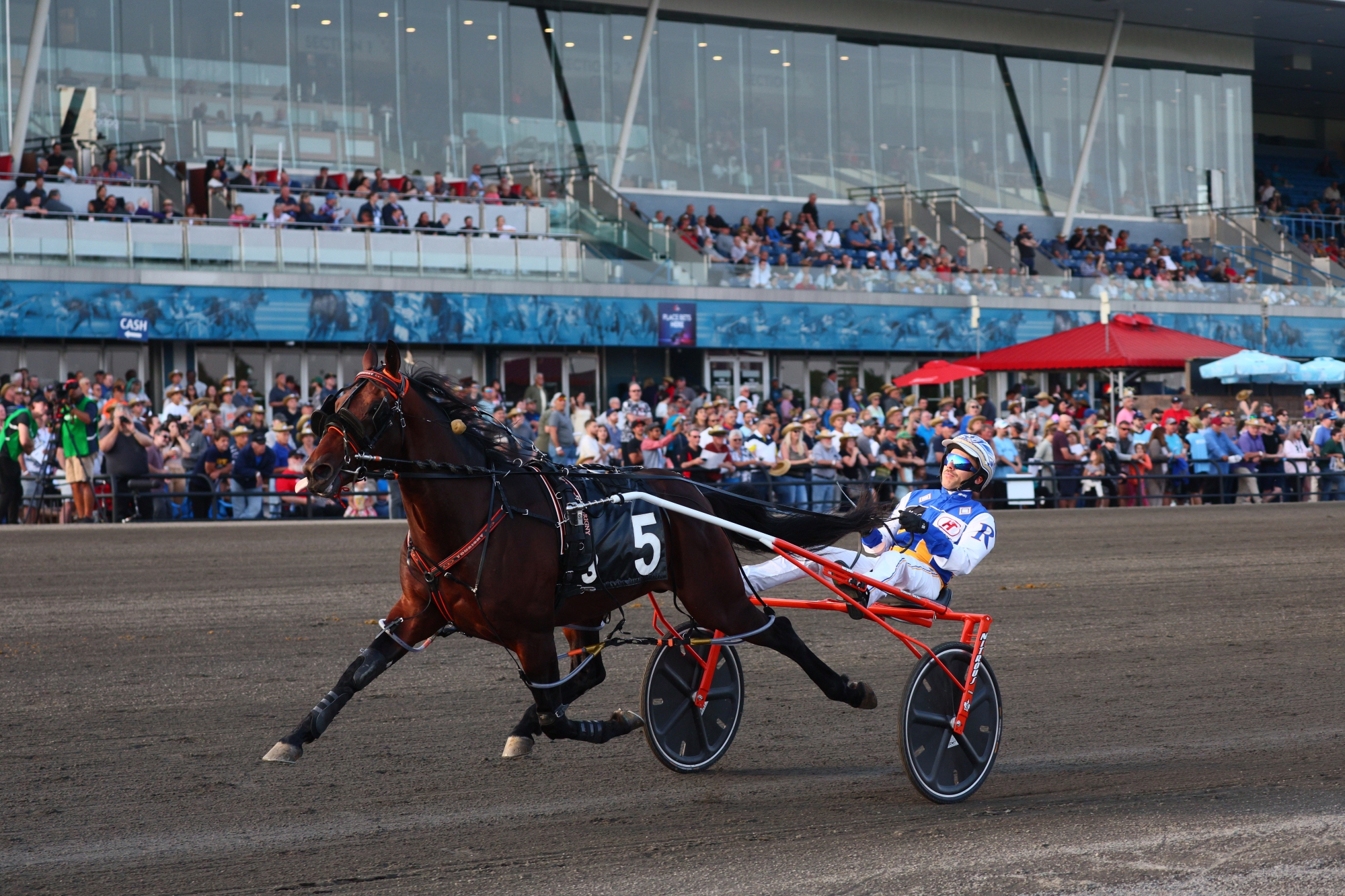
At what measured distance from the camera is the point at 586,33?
32188 mm

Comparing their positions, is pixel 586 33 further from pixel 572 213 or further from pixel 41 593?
pixel 41 593

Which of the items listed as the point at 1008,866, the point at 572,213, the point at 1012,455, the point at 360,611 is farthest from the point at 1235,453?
the point at 1008,866

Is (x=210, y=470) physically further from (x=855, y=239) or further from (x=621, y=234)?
(x=855, y=239)

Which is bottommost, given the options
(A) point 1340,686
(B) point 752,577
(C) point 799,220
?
(A) point 1340,686

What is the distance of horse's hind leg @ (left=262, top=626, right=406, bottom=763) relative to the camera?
4922 mm

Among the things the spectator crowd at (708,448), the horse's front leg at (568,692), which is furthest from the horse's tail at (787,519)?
the spectator crowd at (708,448)

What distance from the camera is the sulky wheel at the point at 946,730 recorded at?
5059mm

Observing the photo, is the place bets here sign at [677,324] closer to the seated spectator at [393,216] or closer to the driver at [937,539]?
the seated spectator at [393,216]

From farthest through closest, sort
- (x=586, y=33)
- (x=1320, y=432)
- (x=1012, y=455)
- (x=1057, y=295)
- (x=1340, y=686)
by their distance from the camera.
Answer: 1. (x=586, y=33)
2. (x=1057, y=295)
3. (x=1320, y=432)
4. (x=1012, y=455)
5. (x=1340, y=686)

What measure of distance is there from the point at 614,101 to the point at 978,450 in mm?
28255

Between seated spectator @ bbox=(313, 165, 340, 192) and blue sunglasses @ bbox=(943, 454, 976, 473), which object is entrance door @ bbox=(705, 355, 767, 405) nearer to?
seated spectator @ bbox=(313, 165, 340, 192)

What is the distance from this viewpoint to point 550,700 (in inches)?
201

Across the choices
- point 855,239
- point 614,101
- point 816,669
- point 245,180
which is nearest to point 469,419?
point 816,669

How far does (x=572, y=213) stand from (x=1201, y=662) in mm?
19543
